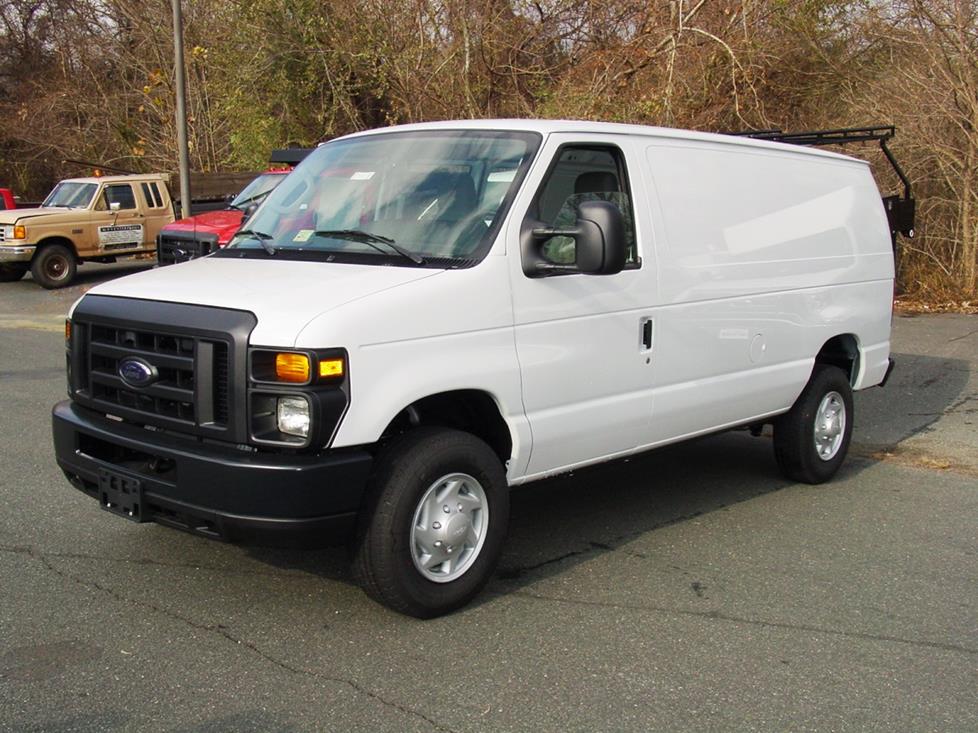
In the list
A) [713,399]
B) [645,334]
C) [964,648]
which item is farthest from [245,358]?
[964,648]

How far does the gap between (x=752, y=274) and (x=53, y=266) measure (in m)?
16.3

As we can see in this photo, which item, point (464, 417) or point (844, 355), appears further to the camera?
point (844, 355)

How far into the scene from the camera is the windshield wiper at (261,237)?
4.97m

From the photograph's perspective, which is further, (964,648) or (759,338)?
(759,338)

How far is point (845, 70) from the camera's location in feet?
55.6

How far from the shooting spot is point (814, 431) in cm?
663

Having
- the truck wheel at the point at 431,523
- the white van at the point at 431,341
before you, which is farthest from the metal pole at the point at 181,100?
the truck wheel at the point at 431,523

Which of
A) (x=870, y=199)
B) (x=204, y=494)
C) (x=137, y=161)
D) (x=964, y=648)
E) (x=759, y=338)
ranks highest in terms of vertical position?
(x=137, y=161)

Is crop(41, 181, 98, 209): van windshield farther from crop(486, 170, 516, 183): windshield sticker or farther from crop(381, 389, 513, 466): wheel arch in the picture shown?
crop(381, 389, 513, 466): wheel arch

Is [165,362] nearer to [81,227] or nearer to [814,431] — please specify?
[814,431]

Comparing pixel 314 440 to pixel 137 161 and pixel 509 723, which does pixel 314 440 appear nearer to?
pixel 509 723

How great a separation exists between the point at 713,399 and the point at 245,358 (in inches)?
110

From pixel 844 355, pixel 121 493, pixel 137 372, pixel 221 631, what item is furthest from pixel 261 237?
pixel 844 355

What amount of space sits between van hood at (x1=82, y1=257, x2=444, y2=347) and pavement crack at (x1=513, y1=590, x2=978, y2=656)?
62.1 inches
